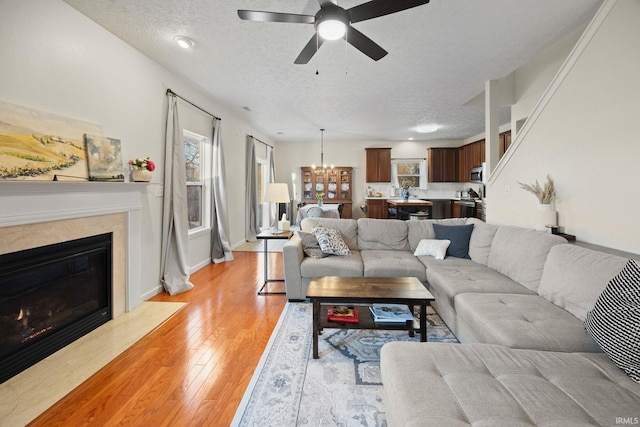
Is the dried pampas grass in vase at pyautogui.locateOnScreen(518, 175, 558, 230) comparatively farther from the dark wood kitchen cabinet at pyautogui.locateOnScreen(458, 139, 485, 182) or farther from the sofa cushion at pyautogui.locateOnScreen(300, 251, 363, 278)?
the dark wood kitchen cabinet at pyautogui.locateOnScreen(458, 139, 485, 182)

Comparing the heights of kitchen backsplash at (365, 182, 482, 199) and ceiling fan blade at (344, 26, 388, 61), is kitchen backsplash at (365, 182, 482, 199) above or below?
below

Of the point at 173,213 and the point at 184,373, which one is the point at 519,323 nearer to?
the point at 184,373

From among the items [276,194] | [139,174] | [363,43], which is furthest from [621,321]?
[139,174]

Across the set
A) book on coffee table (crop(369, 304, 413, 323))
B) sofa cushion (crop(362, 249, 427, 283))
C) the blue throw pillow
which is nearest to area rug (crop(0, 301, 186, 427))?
book on coffee table (crop(369, 304, 413, 323))

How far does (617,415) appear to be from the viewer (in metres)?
1.00

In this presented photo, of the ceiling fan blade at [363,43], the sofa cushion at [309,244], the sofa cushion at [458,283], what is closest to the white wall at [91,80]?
the sofa cushion at [309,244]

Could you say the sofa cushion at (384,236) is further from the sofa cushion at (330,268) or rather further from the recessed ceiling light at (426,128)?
the recessed ceiling light at (426,128)

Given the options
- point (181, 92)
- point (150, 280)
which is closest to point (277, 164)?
point (181, 92)

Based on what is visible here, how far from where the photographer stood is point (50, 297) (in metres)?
2.17

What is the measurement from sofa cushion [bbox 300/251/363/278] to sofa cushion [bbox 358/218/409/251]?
649mm

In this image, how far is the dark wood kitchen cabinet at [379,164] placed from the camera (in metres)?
8.41

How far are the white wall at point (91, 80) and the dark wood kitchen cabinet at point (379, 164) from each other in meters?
5.48

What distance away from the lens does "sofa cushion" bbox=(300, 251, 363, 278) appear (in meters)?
2.96

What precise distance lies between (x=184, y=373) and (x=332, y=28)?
8.55 ft
